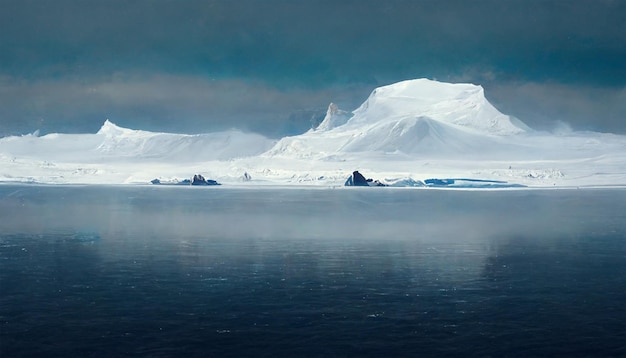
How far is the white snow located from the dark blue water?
43.7m

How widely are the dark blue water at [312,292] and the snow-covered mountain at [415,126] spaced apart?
185ft

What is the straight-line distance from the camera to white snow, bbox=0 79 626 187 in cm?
6606

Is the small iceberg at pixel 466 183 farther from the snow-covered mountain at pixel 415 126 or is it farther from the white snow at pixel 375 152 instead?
the snow-covered mountain at pixel 415 126

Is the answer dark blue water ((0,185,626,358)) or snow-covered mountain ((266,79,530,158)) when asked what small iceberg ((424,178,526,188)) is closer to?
snow-covered mountain ((266,79,530,158))

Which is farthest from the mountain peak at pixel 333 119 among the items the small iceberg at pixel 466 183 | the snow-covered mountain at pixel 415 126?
the small iceberg at pixel 466 183

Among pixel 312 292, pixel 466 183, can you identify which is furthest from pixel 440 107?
pixel 312 292

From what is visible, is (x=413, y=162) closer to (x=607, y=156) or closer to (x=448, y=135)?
(x=448, y=135)

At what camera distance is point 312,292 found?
12016 millimetres

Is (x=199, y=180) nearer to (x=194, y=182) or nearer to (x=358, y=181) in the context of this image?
(x=194, y=182)

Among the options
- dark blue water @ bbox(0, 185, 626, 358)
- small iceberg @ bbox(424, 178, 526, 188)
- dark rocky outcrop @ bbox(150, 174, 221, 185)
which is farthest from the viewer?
dark rocky outcrop @ bbox(150, 174, 221, 185)

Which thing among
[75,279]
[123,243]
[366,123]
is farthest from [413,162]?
[75,279]

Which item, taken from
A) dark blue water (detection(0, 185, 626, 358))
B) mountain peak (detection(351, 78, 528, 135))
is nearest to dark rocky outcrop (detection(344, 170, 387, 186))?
mountain peak (detection(351, 78, 528, 135))

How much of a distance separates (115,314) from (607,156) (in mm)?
62354

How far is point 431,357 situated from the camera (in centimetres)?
861
